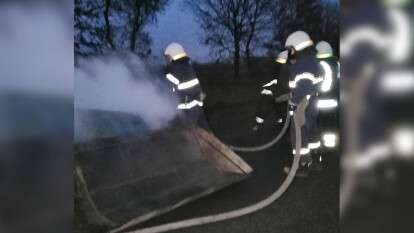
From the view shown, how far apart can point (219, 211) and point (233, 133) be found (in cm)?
48

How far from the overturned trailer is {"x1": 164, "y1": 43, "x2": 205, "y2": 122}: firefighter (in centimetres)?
13

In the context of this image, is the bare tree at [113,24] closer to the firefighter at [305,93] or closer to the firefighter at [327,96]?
the firefighter at [305,93]

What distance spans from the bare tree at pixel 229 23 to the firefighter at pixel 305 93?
8.7 inches

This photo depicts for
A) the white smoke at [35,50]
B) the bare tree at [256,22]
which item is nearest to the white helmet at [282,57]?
the bare tree at [256,22]

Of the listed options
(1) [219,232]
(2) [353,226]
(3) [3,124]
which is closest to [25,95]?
(3) [3,124]

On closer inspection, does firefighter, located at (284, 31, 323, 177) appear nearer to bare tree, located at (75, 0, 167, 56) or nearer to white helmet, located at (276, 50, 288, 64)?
white helmet, located at (276, 50, 288, 64)

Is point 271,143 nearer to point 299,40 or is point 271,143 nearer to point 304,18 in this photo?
point 299,40

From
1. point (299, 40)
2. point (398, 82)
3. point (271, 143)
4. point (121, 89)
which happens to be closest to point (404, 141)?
point (398, 82)

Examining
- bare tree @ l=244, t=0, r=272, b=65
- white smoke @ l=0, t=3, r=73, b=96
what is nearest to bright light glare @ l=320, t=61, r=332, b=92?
bare tree @ l=244, t=0, r=272, b=65

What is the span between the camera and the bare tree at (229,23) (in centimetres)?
268

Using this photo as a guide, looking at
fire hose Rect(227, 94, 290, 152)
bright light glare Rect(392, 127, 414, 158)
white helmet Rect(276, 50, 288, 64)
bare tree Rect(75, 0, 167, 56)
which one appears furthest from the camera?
fire hose Rect(227, 94, 290, 152)

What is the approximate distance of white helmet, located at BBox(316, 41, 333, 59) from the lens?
2605 millimetres

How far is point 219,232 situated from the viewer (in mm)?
2611

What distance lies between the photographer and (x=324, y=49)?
262cm
